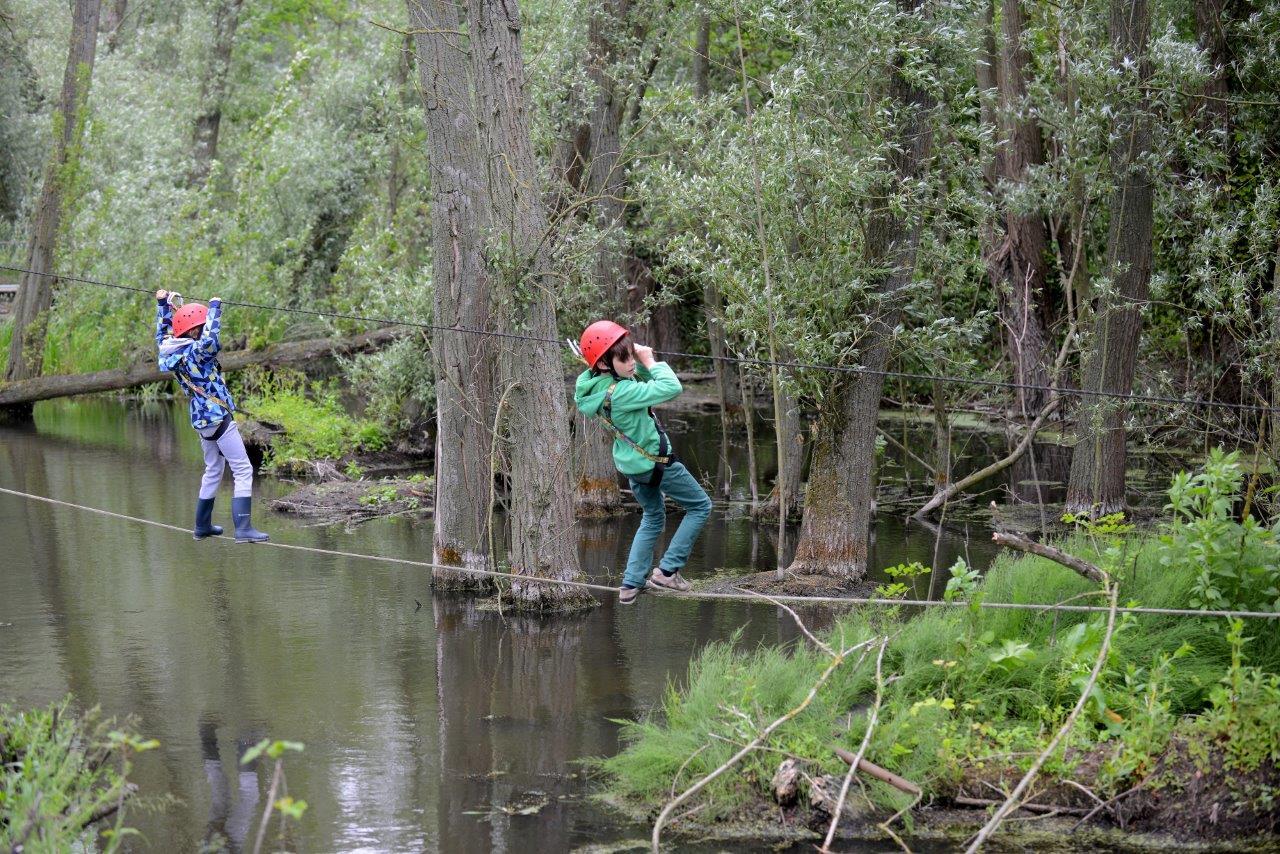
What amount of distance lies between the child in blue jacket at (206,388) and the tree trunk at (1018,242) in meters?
12.4

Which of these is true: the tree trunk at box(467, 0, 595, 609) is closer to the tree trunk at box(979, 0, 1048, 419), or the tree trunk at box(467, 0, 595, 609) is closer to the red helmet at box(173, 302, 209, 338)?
the red helmet at box(173, 302, 209, 338)

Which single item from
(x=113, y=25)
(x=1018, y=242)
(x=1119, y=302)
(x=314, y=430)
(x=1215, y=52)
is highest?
(x=113, y=25)

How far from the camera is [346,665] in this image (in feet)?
35.0

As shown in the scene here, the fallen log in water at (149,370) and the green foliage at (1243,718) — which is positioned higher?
the fallen log in water at (149,370)

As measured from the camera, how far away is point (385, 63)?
28.5 metres

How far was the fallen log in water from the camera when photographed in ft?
71.5

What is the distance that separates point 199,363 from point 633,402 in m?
3.14

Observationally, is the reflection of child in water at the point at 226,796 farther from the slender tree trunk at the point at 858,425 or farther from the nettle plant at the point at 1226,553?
the slender tree trunk at the point at 858,425

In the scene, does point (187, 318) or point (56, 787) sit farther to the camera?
point (187, 318)

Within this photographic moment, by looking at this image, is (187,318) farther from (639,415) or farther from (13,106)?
(13,106)

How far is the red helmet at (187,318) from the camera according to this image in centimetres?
941

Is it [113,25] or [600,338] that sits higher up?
[113,25]

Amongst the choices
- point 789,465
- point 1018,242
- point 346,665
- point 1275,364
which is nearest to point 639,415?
point 346,665

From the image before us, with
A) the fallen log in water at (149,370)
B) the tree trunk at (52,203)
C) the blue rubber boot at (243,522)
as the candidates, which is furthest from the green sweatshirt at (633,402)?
the tree trunk at (52,203)
